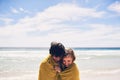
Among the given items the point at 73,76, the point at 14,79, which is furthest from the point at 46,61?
the point at 14,79

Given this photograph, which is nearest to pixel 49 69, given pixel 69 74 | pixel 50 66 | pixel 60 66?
pixel 50 66

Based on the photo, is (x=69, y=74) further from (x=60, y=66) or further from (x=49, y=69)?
(x=49, y=69)

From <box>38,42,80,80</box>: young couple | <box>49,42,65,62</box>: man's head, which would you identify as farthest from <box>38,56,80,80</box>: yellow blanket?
<box>49,42,65,62</box>: man's head

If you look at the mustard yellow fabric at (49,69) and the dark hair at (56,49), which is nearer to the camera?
the dark hair at (56,49)

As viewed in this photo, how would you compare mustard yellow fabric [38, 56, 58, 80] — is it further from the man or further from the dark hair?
the dark hair

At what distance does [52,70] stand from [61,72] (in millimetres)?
127

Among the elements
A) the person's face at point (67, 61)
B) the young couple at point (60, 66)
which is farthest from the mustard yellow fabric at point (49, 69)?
the person's face at point (67, 61)

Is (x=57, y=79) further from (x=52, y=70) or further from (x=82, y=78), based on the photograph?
(x=82, y=78)

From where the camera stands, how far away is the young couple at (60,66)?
3.50 m

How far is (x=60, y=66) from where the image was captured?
362 centimetres

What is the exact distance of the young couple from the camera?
3.50 metres

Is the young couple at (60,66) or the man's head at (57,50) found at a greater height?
the man's head at (57,50)

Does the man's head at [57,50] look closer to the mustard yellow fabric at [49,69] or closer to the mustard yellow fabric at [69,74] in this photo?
the mustard yellow fabric at [49,69]

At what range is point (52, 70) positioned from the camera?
140 inches
